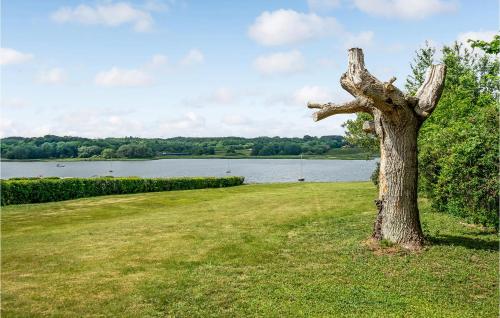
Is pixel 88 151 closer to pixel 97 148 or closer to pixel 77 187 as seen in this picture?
pixel 97 148

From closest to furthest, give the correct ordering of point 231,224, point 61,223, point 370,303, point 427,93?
point 370,303 → point 427,93 → point 231,224 → point 61,223

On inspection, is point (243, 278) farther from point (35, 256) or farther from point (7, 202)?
point (7, 202)

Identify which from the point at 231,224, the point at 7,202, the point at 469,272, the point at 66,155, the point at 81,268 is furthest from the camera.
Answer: the point at 66,155

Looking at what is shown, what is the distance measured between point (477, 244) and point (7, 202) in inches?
1156

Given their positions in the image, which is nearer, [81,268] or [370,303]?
[370,303]

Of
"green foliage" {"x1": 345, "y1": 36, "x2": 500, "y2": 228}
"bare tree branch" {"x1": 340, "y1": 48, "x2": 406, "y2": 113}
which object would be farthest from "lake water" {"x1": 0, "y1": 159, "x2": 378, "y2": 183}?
"bare tree branch" {"x1": 340, "y1": 48, "x2": 406, "y2": 113}

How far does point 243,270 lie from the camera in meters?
11.8

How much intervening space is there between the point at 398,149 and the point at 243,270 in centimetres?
608

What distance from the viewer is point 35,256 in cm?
1378

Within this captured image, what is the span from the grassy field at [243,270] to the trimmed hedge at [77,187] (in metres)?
10.8

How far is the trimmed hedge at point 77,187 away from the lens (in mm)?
30391

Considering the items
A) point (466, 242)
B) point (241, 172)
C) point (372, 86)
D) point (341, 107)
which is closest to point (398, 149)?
point (341, 107)

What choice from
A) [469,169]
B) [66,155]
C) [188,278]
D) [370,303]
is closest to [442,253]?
[469,169]

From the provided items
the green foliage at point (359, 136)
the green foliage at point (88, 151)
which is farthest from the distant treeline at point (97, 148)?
the green foliage at point (359, 136)
